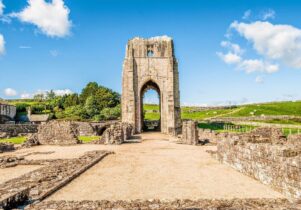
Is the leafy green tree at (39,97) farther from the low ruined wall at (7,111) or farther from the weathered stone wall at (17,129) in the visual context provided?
the weathered stone wall at (17,129)

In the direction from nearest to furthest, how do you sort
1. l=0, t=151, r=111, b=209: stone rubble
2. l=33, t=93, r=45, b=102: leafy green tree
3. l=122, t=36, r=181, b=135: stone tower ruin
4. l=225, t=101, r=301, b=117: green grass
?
1. l=0, t=151, r=111, b=209: stone rubble
2. l=122, t=36, r=181, b=135: stone tower ruin
3. l=225, t=101, r=301, b=117: green grass
4. l=33, t=93, r=45, b=102: leafy green tree

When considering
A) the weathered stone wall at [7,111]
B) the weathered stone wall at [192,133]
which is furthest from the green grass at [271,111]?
the weathered stone wall at [7,111]

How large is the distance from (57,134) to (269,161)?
861 inches

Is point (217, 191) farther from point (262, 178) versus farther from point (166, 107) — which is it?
point (166, 107)

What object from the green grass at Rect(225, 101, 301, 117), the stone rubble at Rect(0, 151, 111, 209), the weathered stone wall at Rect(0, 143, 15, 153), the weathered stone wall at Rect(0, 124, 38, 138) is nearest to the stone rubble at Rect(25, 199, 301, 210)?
the stone rubble at Rect(0, 151, 111, 209)

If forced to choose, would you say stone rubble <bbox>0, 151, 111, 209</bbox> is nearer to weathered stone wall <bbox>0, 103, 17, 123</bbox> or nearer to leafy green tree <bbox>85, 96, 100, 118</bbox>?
leafy green tree <bbox>85, 96, 100, 118</bbox>

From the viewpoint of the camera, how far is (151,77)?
135 feet

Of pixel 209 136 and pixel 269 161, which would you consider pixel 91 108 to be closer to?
pixel 209 136

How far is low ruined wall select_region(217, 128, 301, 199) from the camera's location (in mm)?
7677

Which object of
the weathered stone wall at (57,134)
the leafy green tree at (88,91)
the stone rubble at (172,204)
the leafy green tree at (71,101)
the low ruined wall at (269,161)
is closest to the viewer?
the stone rubble at (172,204)

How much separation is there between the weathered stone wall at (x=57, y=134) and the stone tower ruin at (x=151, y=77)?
13.6m

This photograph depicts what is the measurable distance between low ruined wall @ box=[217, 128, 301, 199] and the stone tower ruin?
86.9 feet

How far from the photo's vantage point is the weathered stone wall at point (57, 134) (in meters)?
26.8

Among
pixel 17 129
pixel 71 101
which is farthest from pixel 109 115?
pixel 17 129
